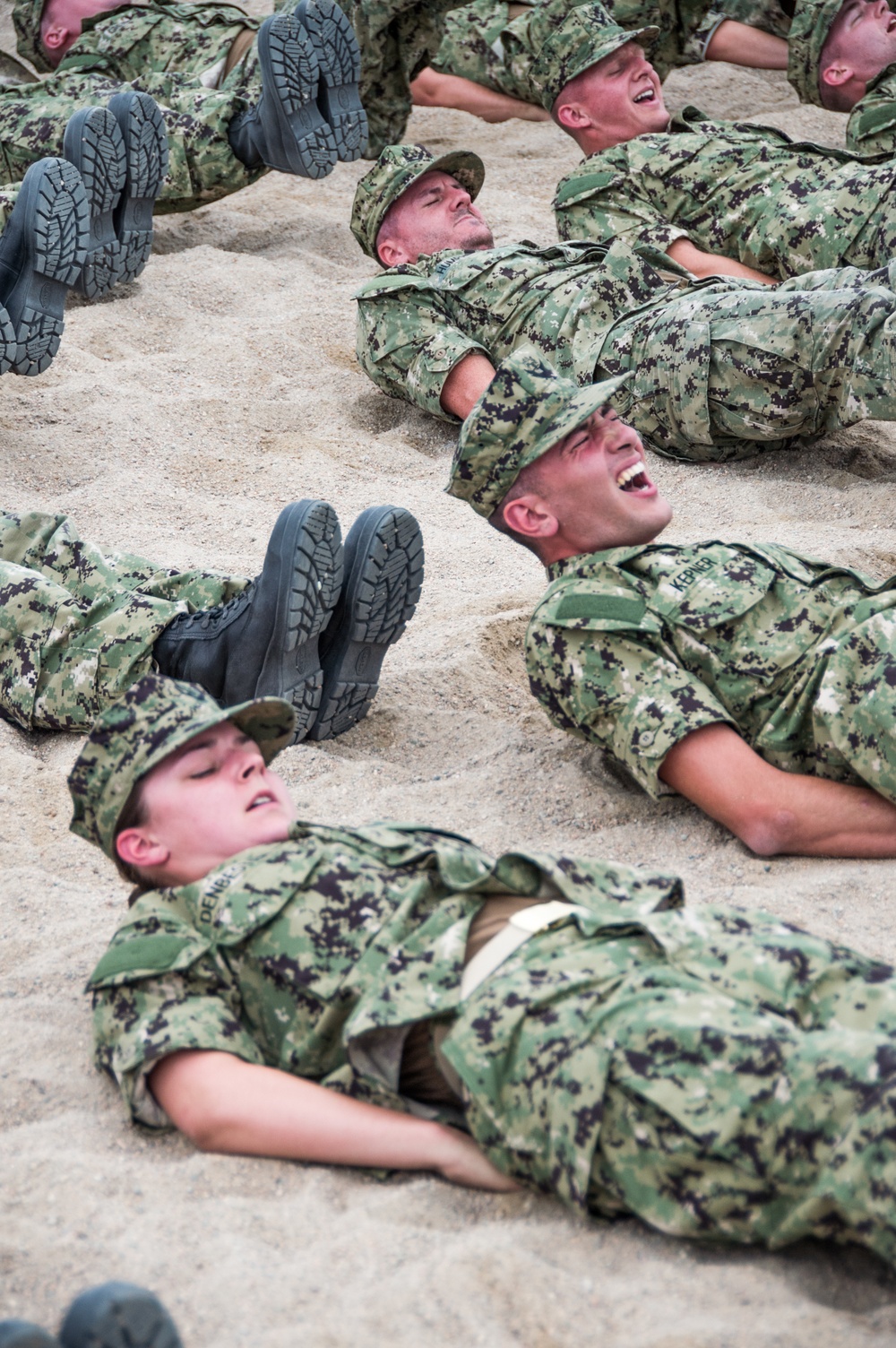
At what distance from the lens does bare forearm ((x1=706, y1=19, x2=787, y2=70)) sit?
19.1 feet

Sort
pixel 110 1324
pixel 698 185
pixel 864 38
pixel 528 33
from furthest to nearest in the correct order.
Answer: pixel 528 33 < pixel 864 38 < pixel 698 185 < pixel 110 1324

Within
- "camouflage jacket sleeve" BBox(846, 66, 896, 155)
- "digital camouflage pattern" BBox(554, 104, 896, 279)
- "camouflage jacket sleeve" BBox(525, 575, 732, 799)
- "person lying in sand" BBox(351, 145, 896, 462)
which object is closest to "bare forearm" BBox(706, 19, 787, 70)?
"camouflage jacket sleeve" BBox(846, 66, 896, 155)

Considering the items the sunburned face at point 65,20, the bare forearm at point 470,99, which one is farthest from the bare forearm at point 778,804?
the sunburned face at point 65,20

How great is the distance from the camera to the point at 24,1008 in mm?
2197

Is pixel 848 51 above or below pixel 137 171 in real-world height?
above

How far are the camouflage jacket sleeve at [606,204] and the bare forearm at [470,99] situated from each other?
4.24 feet

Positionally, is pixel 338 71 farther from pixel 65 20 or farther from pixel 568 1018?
pixel 568 1018

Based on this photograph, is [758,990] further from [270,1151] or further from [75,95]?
[75,95]

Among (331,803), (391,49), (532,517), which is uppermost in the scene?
(391,49)

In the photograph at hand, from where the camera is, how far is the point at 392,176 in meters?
4.54

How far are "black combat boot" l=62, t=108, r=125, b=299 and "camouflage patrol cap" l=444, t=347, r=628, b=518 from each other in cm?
179

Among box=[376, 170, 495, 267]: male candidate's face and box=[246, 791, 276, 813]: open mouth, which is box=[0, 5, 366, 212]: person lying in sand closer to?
box=[376, 170, 495, 267]: male candidate's face

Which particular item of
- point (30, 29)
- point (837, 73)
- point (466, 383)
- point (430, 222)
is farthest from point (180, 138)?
point (837, 73)

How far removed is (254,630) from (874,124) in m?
3.12
